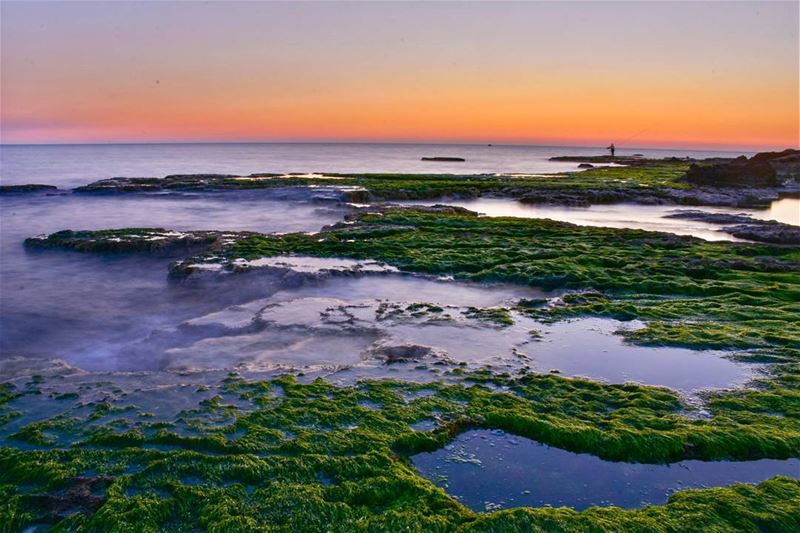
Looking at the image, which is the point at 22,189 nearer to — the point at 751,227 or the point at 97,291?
the point at 97,291

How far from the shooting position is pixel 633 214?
2791 centimetres

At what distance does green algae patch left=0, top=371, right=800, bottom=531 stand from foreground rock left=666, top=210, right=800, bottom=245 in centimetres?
1499

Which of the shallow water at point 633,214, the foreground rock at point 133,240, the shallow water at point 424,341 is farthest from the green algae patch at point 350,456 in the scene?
the shallow water at point 633,214

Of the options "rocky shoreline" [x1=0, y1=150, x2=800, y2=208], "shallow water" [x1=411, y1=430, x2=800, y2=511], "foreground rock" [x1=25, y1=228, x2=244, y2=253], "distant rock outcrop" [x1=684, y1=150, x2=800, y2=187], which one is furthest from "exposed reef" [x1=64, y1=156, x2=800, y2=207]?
"shallow water" [x1=411, y1=430, x2=800, y2=511]

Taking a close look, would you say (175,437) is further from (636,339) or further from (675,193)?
(675,193)

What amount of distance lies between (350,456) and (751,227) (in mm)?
21470

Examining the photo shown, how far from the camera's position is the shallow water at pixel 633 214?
23.0m

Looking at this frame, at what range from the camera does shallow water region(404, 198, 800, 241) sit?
2297 centimetres

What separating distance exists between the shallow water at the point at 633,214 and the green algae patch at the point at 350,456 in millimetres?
15993

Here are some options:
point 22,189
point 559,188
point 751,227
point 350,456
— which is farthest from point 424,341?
point 22,189

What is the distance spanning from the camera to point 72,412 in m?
6.89

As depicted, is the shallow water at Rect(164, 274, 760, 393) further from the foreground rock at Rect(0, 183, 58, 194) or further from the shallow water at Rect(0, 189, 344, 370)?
the foreground rock at Rect(0, 183, 58, 194)

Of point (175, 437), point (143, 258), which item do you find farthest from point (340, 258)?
point (175, 437)

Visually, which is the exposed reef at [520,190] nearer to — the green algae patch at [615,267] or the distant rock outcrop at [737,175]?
the distant rock outcrop at [737,175]
